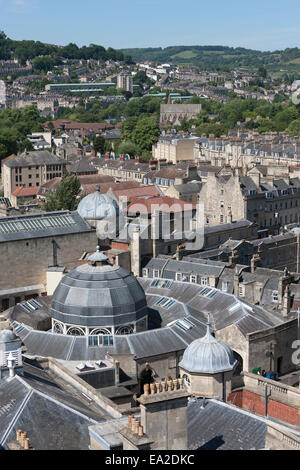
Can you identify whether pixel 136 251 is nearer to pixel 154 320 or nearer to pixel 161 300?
pixel 161 300

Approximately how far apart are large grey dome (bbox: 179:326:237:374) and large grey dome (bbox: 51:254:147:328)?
34.8 ft

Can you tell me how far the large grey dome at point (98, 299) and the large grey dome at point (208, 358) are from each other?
34.8 ft

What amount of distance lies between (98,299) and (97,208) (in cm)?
2398

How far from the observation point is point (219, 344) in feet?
113

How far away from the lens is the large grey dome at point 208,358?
3359cm

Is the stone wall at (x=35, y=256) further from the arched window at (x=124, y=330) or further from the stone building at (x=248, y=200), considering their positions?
the stone building at (x=248, y=200)

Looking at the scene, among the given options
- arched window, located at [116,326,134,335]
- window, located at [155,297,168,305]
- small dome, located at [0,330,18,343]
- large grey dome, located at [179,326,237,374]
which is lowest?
arched window, located at [116,326,134,335]

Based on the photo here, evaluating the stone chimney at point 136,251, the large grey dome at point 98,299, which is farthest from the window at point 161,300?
the stone chimney at point 136,251

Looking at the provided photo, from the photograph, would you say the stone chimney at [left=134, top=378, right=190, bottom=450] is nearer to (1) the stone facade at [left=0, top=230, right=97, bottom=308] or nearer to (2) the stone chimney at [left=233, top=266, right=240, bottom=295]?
(2) the stone chimney at [left=233, top=266, right=240, bottom=295]

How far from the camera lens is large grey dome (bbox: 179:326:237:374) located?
33594 millimetres

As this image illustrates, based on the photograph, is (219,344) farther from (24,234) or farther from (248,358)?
(24,234)

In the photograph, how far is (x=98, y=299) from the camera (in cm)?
4434

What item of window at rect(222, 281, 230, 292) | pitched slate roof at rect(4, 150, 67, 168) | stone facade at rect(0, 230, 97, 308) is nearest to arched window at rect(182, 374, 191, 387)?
window at rect(222, 281, 230, 292)
